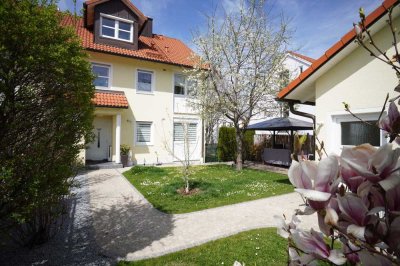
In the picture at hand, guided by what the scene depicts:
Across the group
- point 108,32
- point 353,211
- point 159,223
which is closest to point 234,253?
point 159,223

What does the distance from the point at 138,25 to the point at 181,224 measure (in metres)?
15.6

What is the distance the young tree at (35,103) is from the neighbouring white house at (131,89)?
11.2 meters

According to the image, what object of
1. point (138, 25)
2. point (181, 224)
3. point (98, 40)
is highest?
point (138, 25)

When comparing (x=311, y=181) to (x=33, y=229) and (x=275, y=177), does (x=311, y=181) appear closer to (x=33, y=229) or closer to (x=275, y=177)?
(x=33, y=229)

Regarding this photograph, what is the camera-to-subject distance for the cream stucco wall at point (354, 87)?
5629 mm

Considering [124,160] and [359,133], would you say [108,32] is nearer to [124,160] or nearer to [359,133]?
[124,160]

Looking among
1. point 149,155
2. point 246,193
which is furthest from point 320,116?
point 149,155

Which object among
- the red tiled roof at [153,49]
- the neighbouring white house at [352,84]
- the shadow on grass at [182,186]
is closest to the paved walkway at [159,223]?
the shadow on grass at [182,186]

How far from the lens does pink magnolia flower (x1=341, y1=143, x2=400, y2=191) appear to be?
675mm

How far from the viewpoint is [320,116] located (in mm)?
7012

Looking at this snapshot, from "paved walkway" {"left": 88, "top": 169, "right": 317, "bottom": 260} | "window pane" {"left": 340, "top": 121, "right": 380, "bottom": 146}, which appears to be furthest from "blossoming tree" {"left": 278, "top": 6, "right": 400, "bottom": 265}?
"window pane" {"left": 340, "top": 121, "right": 380, "bottom": 146}

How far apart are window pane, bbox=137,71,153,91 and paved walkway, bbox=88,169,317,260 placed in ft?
32.4

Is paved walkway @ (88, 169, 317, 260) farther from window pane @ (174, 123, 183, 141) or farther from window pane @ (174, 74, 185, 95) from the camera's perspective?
window pane @ (174, 74, 185, 95)

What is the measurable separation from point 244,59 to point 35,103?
474 inches
